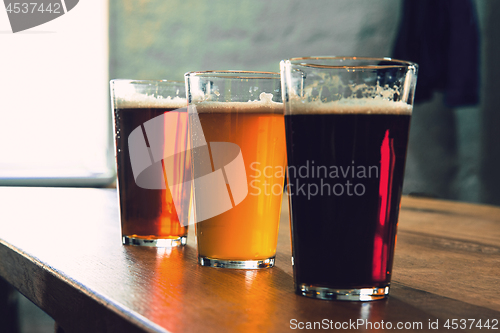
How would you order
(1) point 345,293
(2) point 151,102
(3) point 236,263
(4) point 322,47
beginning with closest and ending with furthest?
(1) point 345,293, (3) point 236,263, (2) point 151,102, (4) point 322,47

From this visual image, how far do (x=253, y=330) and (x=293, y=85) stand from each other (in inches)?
7.4

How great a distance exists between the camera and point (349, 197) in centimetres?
36

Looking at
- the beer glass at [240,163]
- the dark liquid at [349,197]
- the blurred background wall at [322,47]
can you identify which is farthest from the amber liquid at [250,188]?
the blurred background wall at [322,47]

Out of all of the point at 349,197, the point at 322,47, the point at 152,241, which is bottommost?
the point at 152,241

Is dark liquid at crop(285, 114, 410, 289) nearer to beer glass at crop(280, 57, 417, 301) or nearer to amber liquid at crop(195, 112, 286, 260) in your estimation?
beer glass at crop(280, 57, 417, 301)

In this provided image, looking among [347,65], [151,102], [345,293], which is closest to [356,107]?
[347,65]

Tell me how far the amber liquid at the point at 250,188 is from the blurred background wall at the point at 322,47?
1.78 m

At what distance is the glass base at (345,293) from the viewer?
0.36 m

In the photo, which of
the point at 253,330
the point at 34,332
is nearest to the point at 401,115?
the point at 253,330

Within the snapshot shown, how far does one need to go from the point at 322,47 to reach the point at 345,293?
2.32m

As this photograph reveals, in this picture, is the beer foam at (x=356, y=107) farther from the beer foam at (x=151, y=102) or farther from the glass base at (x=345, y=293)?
the beer foam at (x=151, y=102)

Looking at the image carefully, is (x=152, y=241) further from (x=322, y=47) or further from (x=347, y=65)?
(x=322, y=47)

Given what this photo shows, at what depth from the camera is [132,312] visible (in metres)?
0.31

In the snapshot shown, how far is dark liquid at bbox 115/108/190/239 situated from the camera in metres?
0.58
